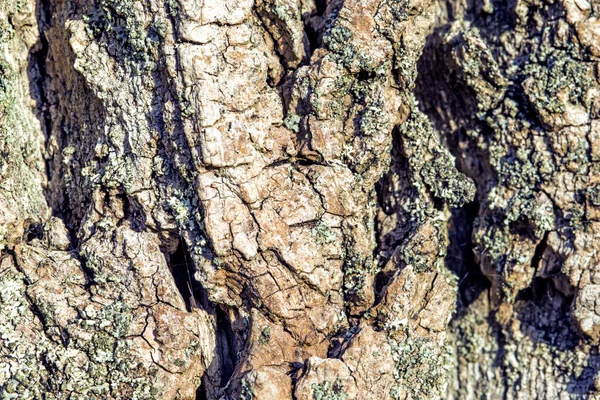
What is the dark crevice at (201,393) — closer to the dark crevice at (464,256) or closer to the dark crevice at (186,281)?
the dark crevice at (186,281)

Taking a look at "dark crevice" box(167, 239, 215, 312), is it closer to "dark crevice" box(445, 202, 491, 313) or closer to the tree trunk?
the tree trunk

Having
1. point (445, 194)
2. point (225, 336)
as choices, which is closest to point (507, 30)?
point (445, 194)

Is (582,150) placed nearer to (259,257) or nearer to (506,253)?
(506,253)

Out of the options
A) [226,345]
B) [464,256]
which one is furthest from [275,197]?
[464,256]

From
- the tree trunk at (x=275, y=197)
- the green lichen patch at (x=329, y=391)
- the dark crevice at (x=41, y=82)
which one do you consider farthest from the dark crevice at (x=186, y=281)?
the dark crevice at (x=41, y=82)

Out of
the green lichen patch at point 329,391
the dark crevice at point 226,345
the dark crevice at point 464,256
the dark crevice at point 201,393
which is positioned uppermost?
the dark crevice at point 464,256

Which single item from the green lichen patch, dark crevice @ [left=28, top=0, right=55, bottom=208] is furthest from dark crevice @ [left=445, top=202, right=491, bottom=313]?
dark crevice @ [left=28, top=0, right=55, bottom=208]

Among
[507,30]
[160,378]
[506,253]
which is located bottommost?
[160,378]

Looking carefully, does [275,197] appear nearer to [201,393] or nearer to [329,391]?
[329,391]
